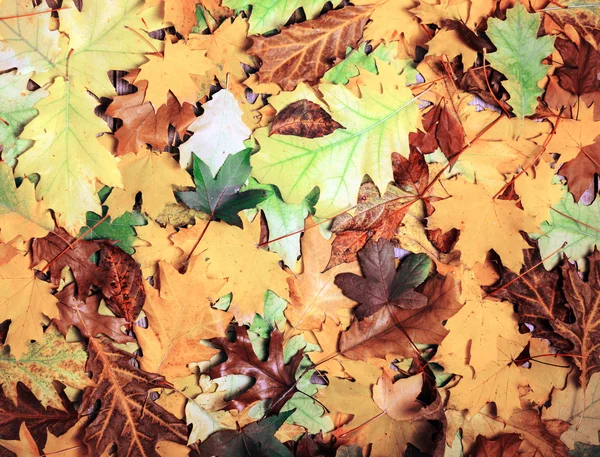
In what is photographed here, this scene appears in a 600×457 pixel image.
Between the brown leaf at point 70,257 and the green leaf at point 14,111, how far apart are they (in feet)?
0.52

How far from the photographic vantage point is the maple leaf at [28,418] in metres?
0.91

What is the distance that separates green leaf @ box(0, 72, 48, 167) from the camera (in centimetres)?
89

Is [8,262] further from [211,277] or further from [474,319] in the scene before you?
[474,319]

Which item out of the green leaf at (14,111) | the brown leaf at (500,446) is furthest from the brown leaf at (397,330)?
the green leaf at (14,111)

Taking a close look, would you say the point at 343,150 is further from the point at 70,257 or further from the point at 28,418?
the point at 28,418

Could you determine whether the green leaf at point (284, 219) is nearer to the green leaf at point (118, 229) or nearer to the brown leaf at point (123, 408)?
the green leaf at point (118, 229)

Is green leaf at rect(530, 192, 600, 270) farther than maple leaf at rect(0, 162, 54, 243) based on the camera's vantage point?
Yes

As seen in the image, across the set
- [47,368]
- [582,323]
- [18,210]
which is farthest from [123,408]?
[582,323]

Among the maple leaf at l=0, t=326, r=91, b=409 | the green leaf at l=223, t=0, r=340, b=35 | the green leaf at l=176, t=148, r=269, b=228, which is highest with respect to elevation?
the green leaf at l=223, t=0, r=340, b=35

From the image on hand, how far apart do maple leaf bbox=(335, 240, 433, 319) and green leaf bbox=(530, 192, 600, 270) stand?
0.27 m

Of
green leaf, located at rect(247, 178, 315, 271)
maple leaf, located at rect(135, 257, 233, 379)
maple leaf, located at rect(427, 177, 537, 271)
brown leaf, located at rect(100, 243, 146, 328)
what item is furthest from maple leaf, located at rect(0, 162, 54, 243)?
maple leaf, located at rect(427, 177, 537, 271)

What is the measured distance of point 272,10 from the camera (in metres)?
0.93

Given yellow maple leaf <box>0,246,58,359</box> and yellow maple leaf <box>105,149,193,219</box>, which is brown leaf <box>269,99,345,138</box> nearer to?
yellow maple leaf <box>105,149,193,219</box>

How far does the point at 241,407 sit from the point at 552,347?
2.09ft
